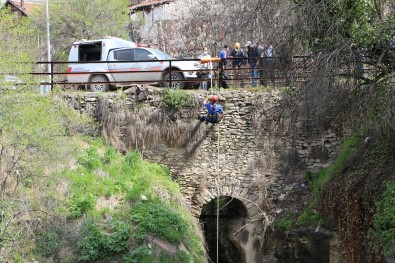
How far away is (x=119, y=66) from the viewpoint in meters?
18.5

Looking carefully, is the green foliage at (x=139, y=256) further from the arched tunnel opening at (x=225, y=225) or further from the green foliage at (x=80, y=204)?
the arched tunnel opening at (x=225, y=225)

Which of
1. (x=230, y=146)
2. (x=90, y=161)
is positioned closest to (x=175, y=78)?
(x=230, y=146)

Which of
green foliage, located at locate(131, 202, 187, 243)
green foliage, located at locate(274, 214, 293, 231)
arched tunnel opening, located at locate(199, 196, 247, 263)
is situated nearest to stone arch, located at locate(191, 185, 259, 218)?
arched tunnel opening, located at locate(199, 196, 247, 263)

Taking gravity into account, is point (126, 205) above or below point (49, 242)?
above

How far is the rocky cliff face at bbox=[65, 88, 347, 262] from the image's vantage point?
54.9 feet

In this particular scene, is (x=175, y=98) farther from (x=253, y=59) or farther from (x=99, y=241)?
(x=99, y=241)

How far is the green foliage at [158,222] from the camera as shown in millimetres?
13609

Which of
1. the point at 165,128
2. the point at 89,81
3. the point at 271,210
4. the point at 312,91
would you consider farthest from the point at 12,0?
the point at 312,91

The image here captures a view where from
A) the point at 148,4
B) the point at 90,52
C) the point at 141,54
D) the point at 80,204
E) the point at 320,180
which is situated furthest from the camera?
the point at 148,4

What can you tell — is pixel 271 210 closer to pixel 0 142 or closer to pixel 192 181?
pixel 192 181

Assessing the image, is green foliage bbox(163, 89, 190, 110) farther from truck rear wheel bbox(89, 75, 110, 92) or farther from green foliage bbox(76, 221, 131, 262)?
green foliage bbox(76, 221, 131, 262)

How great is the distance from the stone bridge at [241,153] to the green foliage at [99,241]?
3916 millimetres

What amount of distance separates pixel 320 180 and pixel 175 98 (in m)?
4.55

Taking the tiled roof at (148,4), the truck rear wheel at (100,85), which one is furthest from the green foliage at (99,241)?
the tiled roof at (148,4)
